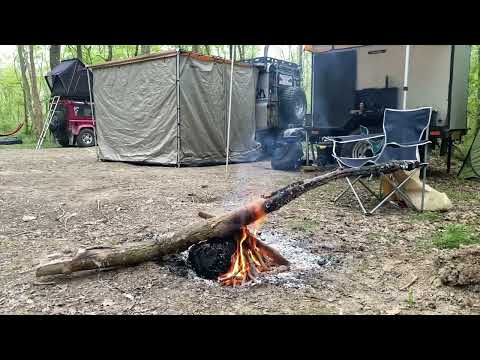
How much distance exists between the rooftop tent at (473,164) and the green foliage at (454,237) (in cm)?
332

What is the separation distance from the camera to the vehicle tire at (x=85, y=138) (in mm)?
14789

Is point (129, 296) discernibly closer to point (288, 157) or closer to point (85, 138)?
point (288, 157)

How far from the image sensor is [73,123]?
14594mm

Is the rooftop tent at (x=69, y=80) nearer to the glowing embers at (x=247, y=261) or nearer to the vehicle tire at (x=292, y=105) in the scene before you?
the vehicle tire at (x=292, y=105)

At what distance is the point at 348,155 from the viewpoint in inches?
277

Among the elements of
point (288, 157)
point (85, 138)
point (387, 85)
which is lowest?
point (288, 157)

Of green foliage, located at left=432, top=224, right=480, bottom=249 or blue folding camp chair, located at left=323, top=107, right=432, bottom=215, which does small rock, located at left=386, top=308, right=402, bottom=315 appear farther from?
blue folding camp chair, located at left=323, top=107, right=432, bottom=215

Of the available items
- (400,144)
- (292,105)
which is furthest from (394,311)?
(292,105)

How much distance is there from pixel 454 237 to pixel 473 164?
398 centimetres

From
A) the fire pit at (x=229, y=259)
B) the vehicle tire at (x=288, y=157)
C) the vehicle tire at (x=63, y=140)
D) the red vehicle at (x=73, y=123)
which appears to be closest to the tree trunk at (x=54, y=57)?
the red vehicle at (x=73, y=123)

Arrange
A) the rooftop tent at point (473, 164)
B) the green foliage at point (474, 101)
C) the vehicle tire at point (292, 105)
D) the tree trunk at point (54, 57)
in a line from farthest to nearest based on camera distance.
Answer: the tree trunk at point (54, 57) < the green foliage at point (474, 101) < the vehicle tire at point (292, 105) < the rooftop tent at point (473, 164)

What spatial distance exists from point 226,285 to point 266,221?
1703 millimetres
